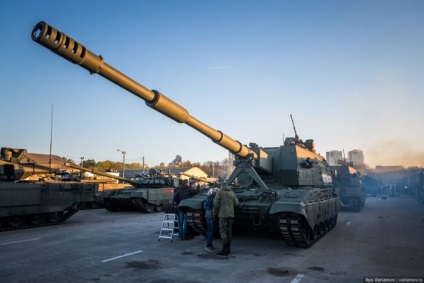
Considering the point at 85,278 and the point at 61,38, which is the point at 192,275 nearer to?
the point at 85,278

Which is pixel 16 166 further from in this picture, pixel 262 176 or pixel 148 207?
pixel 262 176

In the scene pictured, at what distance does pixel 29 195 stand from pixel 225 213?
29.3 feet

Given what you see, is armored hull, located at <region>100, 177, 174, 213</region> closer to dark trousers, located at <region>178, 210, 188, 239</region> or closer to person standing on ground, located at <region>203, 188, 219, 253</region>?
dark trousers, located at <region>178, 210, 188, 239</region>

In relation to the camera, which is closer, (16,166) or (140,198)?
(16,166)

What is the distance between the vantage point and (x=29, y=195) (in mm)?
12617

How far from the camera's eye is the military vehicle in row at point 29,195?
12.1 metres

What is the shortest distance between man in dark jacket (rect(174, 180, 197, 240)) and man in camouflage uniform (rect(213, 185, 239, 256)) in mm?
2116

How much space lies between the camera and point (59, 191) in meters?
13.8

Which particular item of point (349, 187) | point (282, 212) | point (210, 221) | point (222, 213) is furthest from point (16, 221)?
point (349, 187)

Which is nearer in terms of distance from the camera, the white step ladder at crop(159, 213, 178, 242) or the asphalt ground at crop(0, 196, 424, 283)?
the asphalt ground at crop(0, 196, 424, 283)

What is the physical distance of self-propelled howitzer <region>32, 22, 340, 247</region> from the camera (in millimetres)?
5285

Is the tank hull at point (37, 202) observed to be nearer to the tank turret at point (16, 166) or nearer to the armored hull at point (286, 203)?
the tank turret at point (16, 166)

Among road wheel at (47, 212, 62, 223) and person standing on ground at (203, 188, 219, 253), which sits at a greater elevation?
person standing on ground at (203, 188, 219, 253)

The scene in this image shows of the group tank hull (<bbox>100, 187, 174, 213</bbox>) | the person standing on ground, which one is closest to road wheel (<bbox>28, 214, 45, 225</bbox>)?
tank hull (<bbox>100, 187, 174, 213</bbox>)
